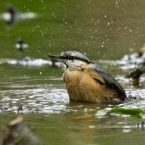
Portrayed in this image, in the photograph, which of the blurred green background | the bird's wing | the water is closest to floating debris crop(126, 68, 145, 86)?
the water

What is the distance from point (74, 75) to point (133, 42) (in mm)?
5187

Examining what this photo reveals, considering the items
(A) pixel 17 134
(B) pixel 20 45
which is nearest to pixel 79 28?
(B) pixel 20 45

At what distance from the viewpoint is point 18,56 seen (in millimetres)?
11828

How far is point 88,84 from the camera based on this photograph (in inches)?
318

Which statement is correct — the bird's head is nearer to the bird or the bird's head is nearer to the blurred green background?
the bird

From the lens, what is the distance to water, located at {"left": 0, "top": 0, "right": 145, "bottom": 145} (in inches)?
244

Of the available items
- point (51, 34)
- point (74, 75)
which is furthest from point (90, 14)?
point (74, 75)

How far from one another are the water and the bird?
158mm

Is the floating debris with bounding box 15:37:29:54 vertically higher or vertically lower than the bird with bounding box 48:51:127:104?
higher

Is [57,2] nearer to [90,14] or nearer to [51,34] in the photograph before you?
[90,14]

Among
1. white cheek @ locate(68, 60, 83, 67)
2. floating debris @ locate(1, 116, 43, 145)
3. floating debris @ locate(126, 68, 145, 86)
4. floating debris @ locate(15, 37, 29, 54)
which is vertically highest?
floating debris @ locate(15, 37, 29, 54)

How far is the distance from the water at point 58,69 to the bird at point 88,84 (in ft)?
0.52

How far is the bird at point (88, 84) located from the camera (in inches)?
317

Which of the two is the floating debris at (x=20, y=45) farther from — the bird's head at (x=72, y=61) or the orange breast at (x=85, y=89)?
the orange breast at (x=85, y=89)
